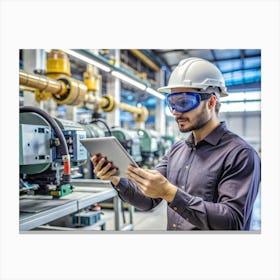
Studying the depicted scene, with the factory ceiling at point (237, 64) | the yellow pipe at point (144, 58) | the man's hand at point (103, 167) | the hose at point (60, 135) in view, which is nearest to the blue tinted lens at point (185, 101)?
the man's hand at point (103, 167)

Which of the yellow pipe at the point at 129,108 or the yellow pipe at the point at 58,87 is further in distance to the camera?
the yellow pipe at the point at 129,108

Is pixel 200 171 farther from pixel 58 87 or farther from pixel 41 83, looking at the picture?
pixel 58 87

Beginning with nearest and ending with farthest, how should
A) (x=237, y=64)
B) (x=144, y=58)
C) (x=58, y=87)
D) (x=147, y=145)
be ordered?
(x=58, y=87)
(x=237, y=64)
(x=147, y=145)
(x=144, y=58)

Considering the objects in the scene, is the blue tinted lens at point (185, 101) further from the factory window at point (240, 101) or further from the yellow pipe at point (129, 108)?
the yellow pipe at point (129, 108)

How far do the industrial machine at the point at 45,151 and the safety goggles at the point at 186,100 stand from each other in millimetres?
697

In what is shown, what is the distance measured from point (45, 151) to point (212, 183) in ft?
3.17

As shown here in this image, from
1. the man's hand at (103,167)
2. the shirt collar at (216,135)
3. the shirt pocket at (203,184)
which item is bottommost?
the shirt pocket at (203,184)

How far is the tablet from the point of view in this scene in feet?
4.07

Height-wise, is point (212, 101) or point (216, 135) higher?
point (212, 101)

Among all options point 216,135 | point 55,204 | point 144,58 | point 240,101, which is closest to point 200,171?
point 216,135

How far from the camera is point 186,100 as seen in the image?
1372 millimetres

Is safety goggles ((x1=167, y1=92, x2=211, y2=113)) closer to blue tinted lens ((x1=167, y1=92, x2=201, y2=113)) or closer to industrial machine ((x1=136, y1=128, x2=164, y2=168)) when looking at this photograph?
blue tinted lens ((x1=167, y1=92, x2=201, y2=113))

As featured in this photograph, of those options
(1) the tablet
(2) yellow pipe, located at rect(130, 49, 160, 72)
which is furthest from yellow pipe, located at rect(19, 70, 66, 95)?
(2) yellow pipe, located at rect(130, 49, 160, 72)

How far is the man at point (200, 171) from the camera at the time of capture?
1137 mm
